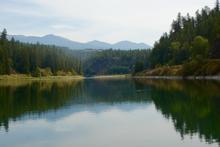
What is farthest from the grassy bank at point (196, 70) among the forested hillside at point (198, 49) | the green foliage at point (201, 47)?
the green foliage at point (201, 47)

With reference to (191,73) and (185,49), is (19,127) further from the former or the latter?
(185,49)

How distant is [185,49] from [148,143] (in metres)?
145

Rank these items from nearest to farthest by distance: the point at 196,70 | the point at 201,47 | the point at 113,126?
1. the point at 113,126
2. the point at 196,70
3. the point at 201,47

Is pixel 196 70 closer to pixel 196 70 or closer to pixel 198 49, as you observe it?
pixel 196 70

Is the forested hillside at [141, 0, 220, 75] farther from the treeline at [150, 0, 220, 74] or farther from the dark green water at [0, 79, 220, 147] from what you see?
the dark green water at [0, 79, 220, 147]

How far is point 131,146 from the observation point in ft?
100

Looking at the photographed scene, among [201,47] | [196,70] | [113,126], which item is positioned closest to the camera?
[113,126]

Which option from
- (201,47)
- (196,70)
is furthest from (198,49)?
(196,70)

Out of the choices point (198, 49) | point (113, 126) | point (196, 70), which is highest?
point (198, 49)

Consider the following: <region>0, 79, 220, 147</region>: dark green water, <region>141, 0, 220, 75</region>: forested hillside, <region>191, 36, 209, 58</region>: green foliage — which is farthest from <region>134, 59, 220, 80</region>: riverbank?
<region>0, 79, 220, 147</region>: dark green water

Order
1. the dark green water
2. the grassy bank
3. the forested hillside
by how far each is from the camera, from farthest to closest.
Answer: the forested hillside, the grassy bank, the dark green water

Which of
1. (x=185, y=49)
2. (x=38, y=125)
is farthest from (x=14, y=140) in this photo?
(x=185, y=49)

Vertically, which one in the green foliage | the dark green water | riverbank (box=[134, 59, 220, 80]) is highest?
the green foliage

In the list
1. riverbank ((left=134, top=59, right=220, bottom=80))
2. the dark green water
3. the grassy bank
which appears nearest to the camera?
the dark green water
